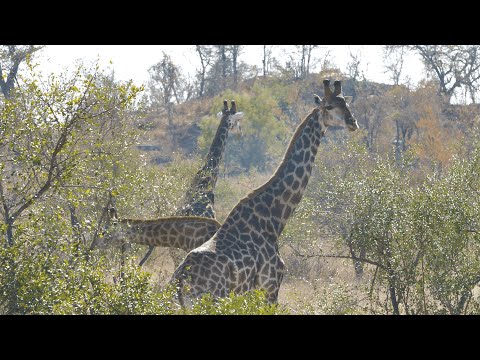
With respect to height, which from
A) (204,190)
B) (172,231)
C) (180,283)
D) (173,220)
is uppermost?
(204,190)

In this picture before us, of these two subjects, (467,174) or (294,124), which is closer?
(467,174)

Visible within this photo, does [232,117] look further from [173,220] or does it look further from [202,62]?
[202,62]

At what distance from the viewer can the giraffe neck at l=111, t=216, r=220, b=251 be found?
317 inches

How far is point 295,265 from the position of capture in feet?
42.8

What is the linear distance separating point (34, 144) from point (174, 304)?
174 centimetres

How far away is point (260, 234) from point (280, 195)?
0.60 meters

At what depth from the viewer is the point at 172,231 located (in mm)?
8141

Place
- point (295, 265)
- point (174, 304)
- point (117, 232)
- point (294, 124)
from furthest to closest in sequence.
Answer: point (294, 124)
point (295, 265)
point (117, 232)
point (174, 304)

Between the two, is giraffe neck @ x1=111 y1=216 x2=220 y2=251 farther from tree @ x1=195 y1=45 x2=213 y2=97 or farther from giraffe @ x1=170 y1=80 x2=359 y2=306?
tree @ x1=195 y1=45 x2=213 y2=97

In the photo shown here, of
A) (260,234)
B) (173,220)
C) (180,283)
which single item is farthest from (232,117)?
(180,283)

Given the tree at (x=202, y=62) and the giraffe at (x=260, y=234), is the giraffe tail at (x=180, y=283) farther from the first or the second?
the tree at (x=202, y=62)
